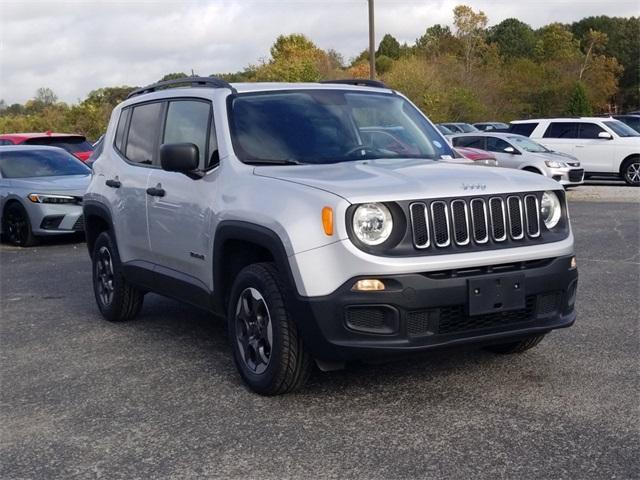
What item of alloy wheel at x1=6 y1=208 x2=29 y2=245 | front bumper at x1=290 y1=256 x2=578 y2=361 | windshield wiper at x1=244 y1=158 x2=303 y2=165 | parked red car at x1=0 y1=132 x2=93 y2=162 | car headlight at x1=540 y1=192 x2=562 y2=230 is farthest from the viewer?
parked red car at x1=0 y1=132 x2=93 y2=162

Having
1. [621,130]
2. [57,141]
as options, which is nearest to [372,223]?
[57,141]

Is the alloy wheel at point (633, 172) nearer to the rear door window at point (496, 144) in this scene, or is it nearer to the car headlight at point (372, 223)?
the rear door window at point (496, 144)

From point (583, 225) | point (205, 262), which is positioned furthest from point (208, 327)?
point (583, 225)

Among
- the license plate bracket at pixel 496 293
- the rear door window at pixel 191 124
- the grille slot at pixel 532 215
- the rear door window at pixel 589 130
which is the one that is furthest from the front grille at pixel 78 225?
the rear door window at pixel 589 130

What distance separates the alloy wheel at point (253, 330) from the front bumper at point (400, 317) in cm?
39

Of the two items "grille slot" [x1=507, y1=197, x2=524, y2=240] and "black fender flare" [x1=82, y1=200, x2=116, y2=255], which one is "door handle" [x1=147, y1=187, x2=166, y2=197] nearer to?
"black fender flare" [x1=82, y1=200, x2=116, y2=255]

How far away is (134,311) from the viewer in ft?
24.2

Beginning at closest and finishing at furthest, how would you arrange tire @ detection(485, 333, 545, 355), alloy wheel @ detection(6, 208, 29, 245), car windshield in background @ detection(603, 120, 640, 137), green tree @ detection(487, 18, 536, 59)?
tire @ detection(485, 333, 545, 355) → alloy wheel @ detection(6, 208, 29, 245) → car windshield in background @ detection(603, 120, 640, 137) → green tree @ detection(487, 18, 536, 59)

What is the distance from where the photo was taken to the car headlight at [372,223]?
4.50m

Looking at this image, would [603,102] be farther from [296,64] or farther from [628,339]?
[628,339]

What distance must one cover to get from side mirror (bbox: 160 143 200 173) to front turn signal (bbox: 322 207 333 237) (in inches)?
52.0

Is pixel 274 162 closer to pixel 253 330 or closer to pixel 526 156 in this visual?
pixel 253 330

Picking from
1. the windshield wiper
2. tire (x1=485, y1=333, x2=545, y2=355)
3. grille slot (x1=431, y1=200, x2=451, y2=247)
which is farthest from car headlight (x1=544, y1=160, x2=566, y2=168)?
grille slot (x1=431, y1=200, x2=451, y2=247)

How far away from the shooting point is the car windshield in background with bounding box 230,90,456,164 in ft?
18.1
